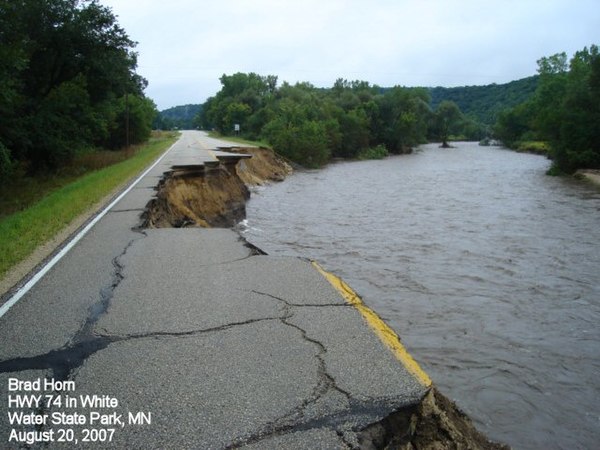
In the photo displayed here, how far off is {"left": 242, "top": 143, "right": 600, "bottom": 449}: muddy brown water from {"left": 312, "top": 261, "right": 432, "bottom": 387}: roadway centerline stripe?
1310 mm

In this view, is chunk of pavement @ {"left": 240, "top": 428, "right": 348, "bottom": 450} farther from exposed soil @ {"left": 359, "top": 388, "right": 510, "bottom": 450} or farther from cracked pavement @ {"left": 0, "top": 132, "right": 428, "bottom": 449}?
exposed soil @ {"left": 359, "top": 388, "right": 510, "bottom": 450}

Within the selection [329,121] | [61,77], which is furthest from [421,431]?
[329,121]

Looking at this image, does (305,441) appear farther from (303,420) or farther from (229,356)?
(229,356)

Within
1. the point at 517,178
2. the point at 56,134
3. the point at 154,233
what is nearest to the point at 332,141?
the point at 517,178

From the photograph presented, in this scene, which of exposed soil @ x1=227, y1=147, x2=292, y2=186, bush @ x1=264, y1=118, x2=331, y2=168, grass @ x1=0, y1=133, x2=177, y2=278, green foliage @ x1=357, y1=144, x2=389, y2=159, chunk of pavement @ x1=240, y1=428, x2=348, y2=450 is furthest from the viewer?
green foliage @ x1=357, y1=144, x2=389, y2=159

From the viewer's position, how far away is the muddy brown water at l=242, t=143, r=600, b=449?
220 inches

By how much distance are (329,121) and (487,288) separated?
5814 centimetres

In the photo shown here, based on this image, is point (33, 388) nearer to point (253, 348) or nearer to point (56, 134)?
point (253, 348)

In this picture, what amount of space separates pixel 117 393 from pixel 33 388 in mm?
675

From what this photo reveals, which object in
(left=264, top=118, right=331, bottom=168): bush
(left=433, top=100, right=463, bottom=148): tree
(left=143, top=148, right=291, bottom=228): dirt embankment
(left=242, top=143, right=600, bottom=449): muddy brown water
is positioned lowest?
(left=242, top=143, right=600, bottom=449): muddy brown water

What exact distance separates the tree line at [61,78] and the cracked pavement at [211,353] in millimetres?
19887

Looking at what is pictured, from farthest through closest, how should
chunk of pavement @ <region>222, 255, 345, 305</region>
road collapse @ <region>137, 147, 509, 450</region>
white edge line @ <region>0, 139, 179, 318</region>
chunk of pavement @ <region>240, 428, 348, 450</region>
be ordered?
chunk of pavement @ <region>222, 255, 345, 305</region>
white edge line @ <region>0, 139, 179, 318</region>
road collapse @ <region>137, 147, 509, 450</region>
chunk of pavement @ <region>240, 428, 348, 450</region>

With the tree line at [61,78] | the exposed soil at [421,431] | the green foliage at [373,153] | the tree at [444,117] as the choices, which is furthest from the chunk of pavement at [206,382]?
the tree at [444,117]

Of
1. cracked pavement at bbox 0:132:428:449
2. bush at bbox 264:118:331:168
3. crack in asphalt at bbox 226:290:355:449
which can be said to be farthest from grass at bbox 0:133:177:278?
bush at bbox 264:118:331:168
